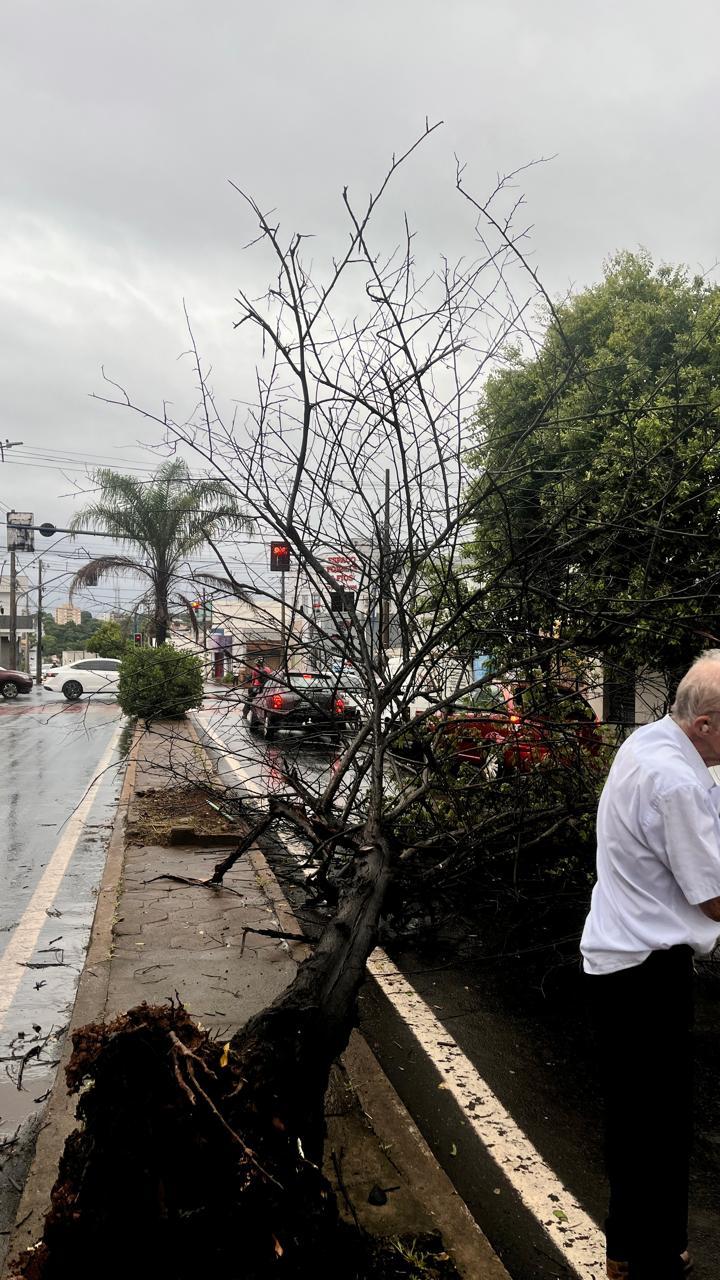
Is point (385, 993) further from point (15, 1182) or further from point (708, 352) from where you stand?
point (708, 352)

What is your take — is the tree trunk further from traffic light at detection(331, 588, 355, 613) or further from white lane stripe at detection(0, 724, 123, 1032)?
white lane stripe at detection(0, 724, 123, 1032)

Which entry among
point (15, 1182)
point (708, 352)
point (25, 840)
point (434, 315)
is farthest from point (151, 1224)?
point (708, 352)

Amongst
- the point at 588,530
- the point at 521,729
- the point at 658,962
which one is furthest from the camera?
the point at 521,729

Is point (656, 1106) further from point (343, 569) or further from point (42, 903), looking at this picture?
point (42, 903)

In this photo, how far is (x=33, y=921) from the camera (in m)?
6.22

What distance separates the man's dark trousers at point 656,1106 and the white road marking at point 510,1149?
370 mm

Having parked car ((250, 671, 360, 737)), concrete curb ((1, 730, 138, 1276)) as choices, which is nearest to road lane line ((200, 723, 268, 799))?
parked car ((250, 671, 360, 737))

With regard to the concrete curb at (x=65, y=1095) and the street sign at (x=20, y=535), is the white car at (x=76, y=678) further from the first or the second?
the concrete curb at (x=65, y=1095)

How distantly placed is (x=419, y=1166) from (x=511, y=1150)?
522 mm

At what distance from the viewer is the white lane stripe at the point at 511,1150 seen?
277 centimetres

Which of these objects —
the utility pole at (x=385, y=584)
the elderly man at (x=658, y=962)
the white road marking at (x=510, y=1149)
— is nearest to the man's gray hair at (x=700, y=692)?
the elderly man at (x=658, y=962)

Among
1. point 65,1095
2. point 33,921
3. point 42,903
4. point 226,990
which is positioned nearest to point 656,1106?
point 65,1095

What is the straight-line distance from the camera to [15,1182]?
305cm

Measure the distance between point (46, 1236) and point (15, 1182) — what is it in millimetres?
1101
